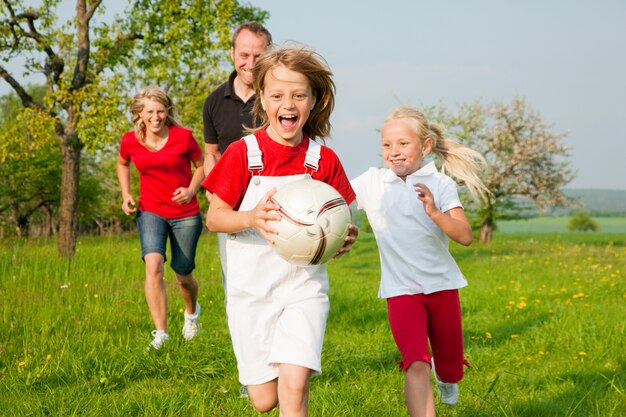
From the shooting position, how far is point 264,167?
3396 millimetres

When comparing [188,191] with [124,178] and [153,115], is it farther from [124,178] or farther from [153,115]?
[124,178]

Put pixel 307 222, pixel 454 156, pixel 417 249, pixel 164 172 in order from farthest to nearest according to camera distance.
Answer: pixel 164 172 → pixel 454 156 → pixel 417 249 → pixel 307 222

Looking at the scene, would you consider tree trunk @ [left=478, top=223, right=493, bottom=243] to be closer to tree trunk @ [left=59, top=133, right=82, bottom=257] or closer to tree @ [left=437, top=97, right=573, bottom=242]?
tree @ [left=437, top=97, right=573, bottom=242]

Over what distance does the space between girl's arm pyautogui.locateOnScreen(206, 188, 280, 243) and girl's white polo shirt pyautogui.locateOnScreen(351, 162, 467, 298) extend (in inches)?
44.8

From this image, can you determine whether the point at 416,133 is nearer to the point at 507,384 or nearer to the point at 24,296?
the point at 507,384

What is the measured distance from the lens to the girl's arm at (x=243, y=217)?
9.77 feet

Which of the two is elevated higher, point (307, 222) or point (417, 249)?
point (307, 222)

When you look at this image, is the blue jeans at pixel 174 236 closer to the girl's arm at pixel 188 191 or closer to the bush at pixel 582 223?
the girl's arm at pixel 188 191

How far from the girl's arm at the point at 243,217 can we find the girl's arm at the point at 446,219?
110cm

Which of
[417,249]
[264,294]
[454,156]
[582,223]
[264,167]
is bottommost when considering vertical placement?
[582,223]

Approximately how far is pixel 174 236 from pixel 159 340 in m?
1.12

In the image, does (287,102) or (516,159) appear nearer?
(287,102)

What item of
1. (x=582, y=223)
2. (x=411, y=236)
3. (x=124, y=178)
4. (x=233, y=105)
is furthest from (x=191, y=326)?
(x=582, y=223)

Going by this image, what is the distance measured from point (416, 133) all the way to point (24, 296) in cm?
513
